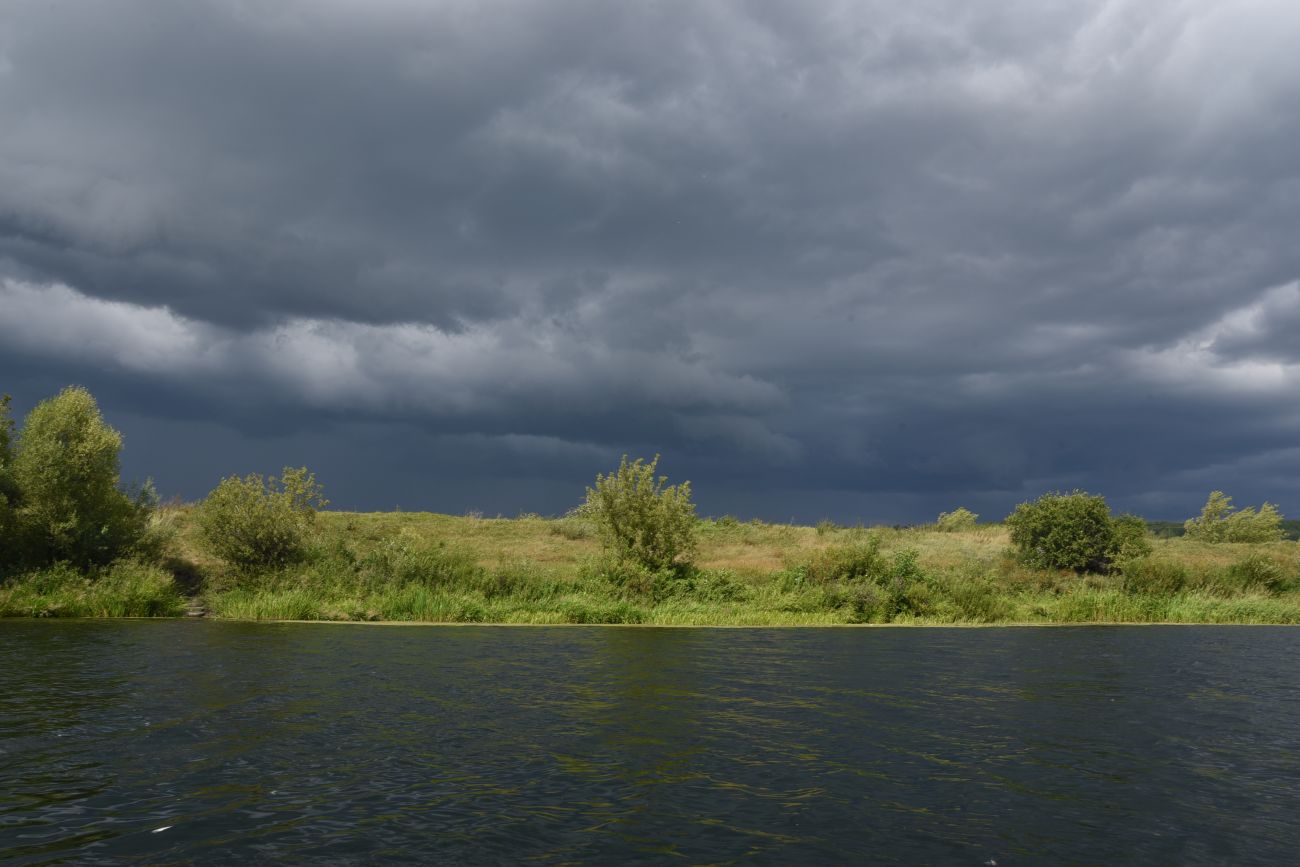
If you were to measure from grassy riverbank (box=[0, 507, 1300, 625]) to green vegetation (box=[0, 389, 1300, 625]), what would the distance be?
11 centimetres

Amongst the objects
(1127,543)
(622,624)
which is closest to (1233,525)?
(1127,543)

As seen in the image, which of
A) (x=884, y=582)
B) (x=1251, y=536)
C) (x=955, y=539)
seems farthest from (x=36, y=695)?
(x=1251, y=536)

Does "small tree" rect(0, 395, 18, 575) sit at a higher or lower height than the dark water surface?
higher

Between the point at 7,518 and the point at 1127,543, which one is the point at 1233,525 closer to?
the point at 1127,543

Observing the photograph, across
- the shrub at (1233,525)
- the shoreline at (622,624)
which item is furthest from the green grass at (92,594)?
the shrub at (1233,525)

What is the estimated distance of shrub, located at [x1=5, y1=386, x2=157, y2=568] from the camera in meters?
43.8

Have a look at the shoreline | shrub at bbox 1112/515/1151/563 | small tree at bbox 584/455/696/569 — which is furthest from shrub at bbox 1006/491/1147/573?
small tree at bbox 584/455/696/569

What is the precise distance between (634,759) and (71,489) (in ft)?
140

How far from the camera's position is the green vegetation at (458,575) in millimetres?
43719

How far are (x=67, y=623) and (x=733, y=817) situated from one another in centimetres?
3715

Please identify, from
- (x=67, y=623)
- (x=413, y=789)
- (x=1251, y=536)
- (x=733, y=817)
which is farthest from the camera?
(x=1251, y=536)

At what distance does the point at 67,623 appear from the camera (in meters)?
37.8

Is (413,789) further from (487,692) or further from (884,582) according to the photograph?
(884,582)

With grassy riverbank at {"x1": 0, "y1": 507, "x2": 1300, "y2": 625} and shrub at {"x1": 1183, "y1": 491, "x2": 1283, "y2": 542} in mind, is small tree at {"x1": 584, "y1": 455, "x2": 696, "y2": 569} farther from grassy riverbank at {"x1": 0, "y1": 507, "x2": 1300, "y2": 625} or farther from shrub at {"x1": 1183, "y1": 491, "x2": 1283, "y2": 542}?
shrub at {"x1": 1183, "y1": 491, "x2": 1283, "y2": 542}
